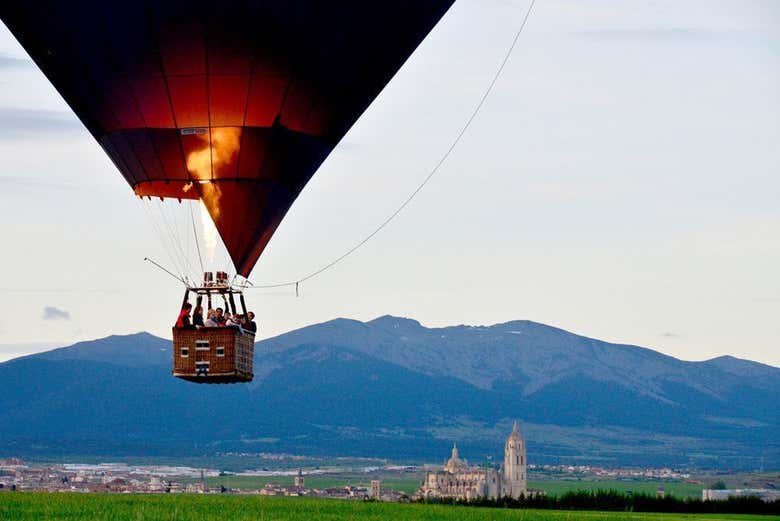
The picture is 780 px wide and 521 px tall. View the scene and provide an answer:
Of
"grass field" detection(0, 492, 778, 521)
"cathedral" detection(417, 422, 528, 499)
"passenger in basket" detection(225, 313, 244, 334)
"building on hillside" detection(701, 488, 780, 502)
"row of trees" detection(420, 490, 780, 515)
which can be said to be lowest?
"grass field" detection(0, 492, 778, 521)

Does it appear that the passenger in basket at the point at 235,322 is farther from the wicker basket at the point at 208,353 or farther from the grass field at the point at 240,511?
the grass field at the point at 240,511

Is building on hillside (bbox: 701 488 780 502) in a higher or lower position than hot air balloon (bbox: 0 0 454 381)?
lower

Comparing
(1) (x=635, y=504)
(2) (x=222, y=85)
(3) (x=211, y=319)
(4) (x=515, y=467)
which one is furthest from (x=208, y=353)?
(4) (x=515, y=467)

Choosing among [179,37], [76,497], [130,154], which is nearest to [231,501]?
[76,497]

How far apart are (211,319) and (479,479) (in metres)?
163

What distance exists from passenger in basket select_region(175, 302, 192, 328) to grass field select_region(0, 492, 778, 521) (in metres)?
2.43

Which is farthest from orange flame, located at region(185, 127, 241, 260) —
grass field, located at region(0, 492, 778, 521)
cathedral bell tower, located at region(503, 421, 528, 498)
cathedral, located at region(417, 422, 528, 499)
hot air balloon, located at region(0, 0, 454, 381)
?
cathedral bell tower, located at region(503, 421, 528, 498)

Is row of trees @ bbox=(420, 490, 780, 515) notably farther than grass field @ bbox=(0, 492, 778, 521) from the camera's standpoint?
Yes

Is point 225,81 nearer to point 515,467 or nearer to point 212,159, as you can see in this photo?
point 212,159

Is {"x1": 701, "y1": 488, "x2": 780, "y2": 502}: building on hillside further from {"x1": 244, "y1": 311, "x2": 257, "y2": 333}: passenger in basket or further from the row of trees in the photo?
{"x1": 244, "y1": 311, "x2": 257, "y2": 333}: passenger in basket

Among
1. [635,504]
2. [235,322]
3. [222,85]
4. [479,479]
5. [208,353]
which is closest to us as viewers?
[208,353]

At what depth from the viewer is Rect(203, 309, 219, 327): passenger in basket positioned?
69.9 ft

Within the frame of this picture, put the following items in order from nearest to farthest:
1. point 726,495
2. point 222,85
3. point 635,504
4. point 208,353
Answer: point 208,353
point 222,85
point 635,504
point 726,495

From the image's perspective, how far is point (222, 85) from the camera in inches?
846
